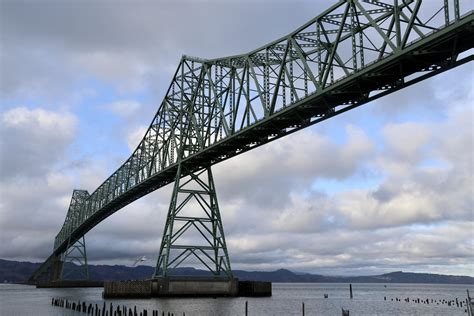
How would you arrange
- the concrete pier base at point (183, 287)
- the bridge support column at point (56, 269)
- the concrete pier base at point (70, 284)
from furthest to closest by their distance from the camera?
Answer: 1. the bridge support column at point (56, 269)
2. the concrete pier base at point (70, 284)
3. the concrete pier base at point (183, 287)

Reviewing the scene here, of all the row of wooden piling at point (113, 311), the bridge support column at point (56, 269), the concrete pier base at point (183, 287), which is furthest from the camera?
the bridge support column at point (56, 269)

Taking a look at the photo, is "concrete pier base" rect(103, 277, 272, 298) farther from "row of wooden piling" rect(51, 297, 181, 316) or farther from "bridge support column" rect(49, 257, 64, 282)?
"bridge support column" rect(49, 257, 64, 282)

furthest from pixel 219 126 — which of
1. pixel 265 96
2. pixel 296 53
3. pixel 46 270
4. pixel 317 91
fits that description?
→ pixel 46 270

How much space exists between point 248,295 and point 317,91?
35460mm

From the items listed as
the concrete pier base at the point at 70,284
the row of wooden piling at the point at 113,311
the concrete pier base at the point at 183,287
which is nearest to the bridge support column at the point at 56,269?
the concrete pier base at the point at 70,284

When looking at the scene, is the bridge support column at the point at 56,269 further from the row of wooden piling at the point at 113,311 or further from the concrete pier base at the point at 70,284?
the row of wooden piling at the point at 113,311

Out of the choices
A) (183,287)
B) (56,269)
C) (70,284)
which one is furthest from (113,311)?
(56,269)

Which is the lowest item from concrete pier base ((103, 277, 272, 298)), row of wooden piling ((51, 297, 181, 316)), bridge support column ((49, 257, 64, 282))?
row of wooden piling ((51, 297, 181, 316))

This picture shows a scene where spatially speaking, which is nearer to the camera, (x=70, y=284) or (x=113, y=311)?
(x=113, y=311)

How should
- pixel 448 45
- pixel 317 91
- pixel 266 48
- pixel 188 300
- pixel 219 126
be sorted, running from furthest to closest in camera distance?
1. pixel 188 300
2. pixel 219 126
3. pixel 266 48
4. pixel 317 91
5. pixel 448 45

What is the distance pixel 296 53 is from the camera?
4597 cm

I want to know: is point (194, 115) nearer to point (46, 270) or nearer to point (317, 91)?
point (317, 91)

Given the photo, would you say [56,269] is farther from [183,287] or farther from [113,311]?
[113,311]

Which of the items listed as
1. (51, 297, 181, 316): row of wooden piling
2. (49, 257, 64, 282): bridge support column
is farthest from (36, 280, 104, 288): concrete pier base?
(51, 297, 181, 316): row of wooden piling
